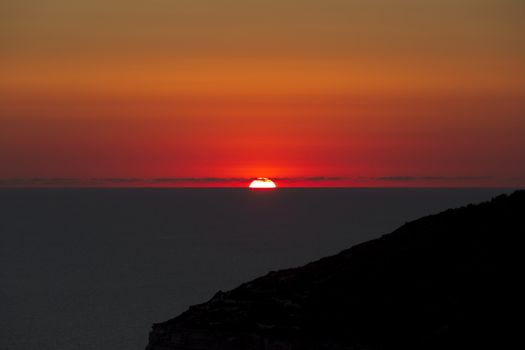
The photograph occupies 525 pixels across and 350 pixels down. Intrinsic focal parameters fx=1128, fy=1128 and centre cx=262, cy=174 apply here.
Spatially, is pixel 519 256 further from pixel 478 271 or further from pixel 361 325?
pixel 361 325

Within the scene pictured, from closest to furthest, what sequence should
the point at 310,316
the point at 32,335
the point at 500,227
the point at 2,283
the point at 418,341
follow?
the point at 418,341 → the point at 310,316 → the point at 500,227 → the point at 32,335 → the point at 2,283

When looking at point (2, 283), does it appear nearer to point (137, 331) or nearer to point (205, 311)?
point (137, 331)

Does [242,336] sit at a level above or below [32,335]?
below

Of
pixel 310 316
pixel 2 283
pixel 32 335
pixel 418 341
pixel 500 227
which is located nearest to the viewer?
pixel 418 341

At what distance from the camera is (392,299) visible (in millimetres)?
54000

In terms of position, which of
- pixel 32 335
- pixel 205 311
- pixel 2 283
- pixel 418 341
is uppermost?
pixel 2 283

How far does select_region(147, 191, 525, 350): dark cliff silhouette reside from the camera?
5056 cm

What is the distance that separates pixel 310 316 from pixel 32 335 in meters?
55.0

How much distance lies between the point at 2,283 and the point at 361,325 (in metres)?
107

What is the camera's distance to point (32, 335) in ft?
338

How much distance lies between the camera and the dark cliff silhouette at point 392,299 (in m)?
50.6

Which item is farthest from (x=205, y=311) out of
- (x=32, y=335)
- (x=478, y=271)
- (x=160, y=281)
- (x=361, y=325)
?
(x=160, y=281)

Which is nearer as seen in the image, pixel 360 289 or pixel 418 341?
pixel 418 341

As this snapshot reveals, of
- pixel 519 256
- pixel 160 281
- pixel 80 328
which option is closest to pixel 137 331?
pixel 80 328
